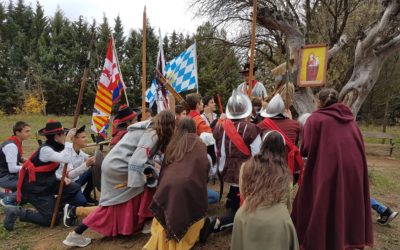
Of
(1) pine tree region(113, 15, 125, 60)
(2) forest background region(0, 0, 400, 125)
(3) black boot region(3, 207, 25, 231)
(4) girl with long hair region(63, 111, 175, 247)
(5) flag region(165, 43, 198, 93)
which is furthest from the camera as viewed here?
(1) pine tree region(113, 15, 125, 60)

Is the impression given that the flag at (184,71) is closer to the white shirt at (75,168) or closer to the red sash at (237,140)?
the white shirt at (75,168)

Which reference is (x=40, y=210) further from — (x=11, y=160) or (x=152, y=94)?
(x=152, y=94)

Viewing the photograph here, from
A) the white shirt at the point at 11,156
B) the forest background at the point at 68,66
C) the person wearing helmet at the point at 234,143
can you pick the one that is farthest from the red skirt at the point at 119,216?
the forest background at the point at 68,66

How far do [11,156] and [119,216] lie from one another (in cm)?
226

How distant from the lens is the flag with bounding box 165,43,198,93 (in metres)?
7.02

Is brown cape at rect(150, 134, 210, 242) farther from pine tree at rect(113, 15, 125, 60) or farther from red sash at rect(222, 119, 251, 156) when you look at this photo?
pine tree at rect(113, 15, 125, 60)

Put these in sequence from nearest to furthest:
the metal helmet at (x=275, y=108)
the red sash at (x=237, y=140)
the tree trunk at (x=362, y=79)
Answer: the red sash at (x=237, y=140)
the metal helmet at (x=275, y=108)
the tree trunk at (x=362, y=79)

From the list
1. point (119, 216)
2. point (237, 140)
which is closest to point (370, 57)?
point (237, 140)

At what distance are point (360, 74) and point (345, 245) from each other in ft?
17.6

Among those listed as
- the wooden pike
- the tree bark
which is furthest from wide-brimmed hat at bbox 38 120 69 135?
the tree bark

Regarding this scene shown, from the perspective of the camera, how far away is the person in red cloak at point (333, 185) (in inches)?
116

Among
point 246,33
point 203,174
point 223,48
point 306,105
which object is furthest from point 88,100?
point 203,174

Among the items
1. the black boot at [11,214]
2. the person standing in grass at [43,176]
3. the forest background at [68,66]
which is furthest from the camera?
the forest background at [68,66]

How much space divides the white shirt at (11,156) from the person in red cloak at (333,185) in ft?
13.7
